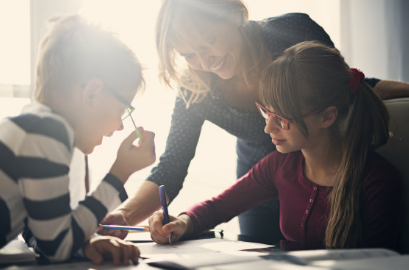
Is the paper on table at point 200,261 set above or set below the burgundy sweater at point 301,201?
above

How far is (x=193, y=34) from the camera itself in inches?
52.7

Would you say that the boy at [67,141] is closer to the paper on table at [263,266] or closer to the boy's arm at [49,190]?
the boy's arm at [49,190]

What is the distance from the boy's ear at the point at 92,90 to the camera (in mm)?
845

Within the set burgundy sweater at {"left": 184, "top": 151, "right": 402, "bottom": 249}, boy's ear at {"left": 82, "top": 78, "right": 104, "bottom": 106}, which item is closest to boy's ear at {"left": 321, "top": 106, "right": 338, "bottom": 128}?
burgundy sweater at {"left": 184, "top": 151, "right": 402, "bottom": 249}

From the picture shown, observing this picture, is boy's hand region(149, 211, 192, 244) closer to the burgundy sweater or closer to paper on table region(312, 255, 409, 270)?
the burgundy sweater

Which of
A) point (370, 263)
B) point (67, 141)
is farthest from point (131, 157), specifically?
Answer: point (370, 263)

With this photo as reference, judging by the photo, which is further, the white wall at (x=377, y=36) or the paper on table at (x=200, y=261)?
the white wall at (x=377, y=36)

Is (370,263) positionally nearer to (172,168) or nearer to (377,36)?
(172,168)

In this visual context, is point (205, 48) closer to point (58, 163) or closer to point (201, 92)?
point (201, 92)

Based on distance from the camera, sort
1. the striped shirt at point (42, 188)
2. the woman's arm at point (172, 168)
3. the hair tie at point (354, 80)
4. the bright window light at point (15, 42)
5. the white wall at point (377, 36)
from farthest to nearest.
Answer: the white wall at point (377, 36) → the bright window light at point (15, 42) → the woman's arm at point (172, 168) → the hair tie at point (354, 80) → the striped shirt at point (42, 188)

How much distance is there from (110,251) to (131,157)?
0.18 metres

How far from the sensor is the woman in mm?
1351

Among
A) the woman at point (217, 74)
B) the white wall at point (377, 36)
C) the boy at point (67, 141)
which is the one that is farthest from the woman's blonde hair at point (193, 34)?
the white wall at point (377, 36)

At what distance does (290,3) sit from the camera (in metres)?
2.95
